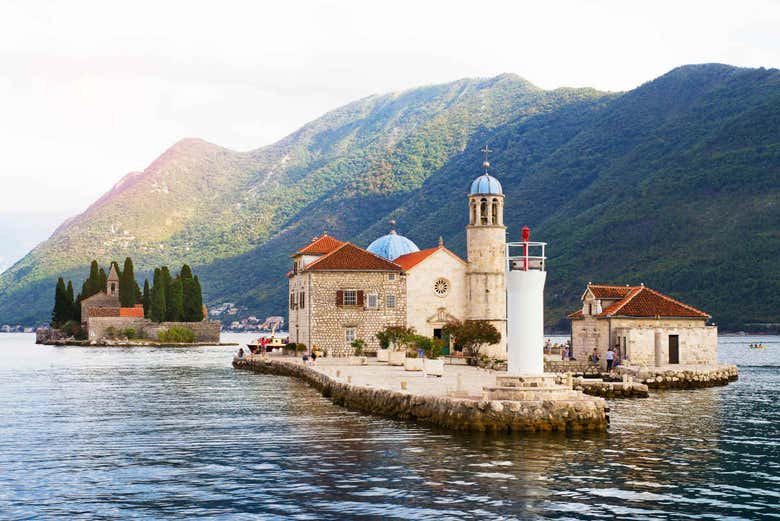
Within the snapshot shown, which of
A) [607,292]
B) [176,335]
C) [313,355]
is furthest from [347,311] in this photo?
[176,335]

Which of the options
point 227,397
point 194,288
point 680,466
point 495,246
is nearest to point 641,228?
point 194,288

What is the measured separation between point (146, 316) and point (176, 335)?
31.2ft

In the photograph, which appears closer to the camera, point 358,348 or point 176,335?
point 358,348

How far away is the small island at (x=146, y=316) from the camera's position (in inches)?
4879

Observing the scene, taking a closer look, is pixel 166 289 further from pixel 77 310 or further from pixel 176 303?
pixel 77 310

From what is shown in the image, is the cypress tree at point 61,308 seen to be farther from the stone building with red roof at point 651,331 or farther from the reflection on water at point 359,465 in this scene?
the reflection on water at point 359,465

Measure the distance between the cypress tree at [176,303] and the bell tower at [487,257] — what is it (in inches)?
2739

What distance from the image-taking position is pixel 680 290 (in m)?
137

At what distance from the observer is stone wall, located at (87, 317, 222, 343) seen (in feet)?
410

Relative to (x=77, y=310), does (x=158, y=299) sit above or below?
above

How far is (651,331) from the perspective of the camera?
2015 inches

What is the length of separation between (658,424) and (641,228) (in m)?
134

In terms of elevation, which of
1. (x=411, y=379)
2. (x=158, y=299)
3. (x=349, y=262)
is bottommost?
(x=411, y=379)

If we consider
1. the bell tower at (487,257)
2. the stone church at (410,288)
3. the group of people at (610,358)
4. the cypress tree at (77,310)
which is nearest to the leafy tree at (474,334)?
the bell tower at (487,257)
